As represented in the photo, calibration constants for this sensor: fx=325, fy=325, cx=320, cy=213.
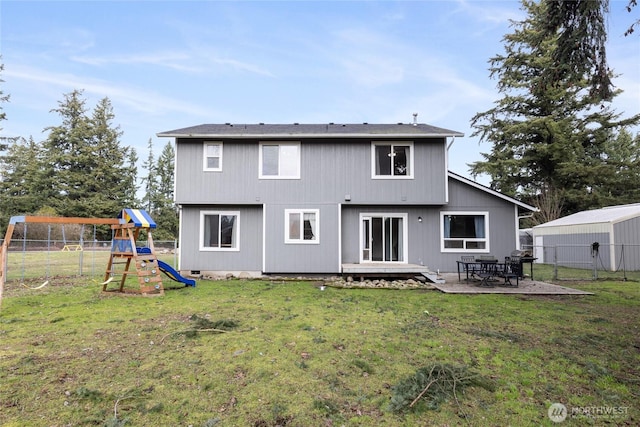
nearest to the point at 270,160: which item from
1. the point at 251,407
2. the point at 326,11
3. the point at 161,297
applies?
the point at 161,297

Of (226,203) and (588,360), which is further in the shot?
(226,203)

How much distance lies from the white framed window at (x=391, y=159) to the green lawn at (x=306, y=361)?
6090 millimetres

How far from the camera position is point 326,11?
15.1 meters

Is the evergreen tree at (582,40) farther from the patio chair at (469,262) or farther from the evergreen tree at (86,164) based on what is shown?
the evergreen tree at (86,164)

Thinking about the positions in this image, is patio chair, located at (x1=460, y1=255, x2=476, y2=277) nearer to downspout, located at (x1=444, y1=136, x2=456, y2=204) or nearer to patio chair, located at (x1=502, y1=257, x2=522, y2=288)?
patio chair, located at (x1=502, y1=257, x2=522, y2=288)

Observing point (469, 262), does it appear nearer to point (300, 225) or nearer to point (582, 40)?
point (300, 225)

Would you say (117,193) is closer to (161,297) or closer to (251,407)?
(161,297)

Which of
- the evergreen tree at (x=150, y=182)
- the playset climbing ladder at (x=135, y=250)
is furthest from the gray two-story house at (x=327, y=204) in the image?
the evergreen tree at (x=150, y=182)

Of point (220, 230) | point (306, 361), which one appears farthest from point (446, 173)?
point (306, 361)

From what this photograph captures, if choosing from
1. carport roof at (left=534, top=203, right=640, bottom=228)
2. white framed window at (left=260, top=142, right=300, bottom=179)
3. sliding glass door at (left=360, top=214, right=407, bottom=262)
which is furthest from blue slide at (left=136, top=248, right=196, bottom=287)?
carport roof at (left=534, top=203, right=640, bottom=228)

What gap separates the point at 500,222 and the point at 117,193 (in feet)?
132

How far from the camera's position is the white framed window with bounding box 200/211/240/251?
1288 centimetres

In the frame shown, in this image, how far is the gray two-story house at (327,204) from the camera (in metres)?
12.5

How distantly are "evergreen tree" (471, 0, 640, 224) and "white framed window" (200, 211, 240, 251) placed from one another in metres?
22.7
